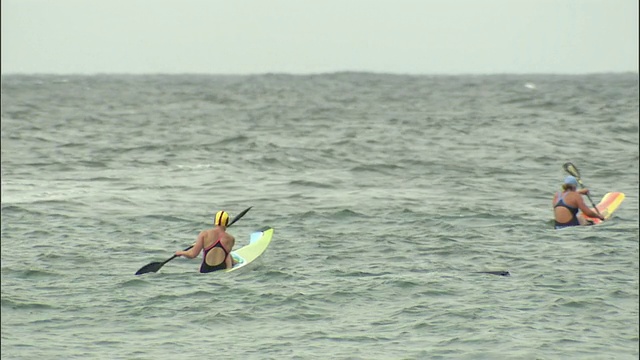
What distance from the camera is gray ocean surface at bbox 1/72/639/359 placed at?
14.3 m

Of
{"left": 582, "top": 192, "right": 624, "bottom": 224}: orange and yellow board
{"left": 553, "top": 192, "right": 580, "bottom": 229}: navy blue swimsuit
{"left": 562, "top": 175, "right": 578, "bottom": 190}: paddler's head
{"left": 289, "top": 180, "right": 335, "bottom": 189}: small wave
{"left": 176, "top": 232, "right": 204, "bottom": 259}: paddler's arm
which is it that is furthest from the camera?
{"left": 289, "top": 180, "right": 335, "bottom": 189}: small wave

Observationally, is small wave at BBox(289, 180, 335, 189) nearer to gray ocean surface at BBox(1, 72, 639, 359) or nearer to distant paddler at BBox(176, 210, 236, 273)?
gray ocean surface at BBox(1, 72, 639, 359)

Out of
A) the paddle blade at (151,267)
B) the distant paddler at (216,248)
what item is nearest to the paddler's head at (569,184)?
the distant paddler at (216,248)

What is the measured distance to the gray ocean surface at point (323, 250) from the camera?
562 inches

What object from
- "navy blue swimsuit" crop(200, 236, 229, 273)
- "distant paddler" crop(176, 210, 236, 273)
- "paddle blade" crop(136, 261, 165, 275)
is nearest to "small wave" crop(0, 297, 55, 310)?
"paddle blade" crop(136, 261, 165, 275)

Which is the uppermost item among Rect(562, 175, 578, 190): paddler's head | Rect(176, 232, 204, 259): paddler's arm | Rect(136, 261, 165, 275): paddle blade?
Rect(562, 175, 578, 190): paddler's head

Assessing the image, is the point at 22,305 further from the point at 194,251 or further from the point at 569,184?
the point at 569,184

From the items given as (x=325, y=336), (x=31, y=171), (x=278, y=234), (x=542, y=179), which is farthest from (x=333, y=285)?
(x=31, y=171)

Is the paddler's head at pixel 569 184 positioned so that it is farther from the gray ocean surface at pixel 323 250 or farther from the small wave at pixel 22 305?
the small wave at pixel 22 305

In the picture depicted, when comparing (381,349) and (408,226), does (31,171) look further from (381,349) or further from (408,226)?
(381,349)

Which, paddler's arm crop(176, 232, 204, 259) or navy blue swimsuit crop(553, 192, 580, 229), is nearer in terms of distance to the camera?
Result: paddler's arm crop(176, 232, 204, 259)

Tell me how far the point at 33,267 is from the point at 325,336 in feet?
22.8

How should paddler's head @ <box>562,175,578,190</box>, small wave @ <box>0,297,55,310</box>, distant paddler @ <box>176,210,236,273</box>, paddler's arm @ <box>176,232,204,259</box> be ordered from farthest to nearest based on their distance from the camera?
paddler's head @ <box>562,175,578,190</box> → distant paddler @ <box>176,210,236,273</box> → paddler's arm @ <box>176,232,204,259</box> → small wave @ <box>0,297,55,310</box>

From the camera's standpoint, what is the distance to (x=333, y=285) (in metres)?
17.2
